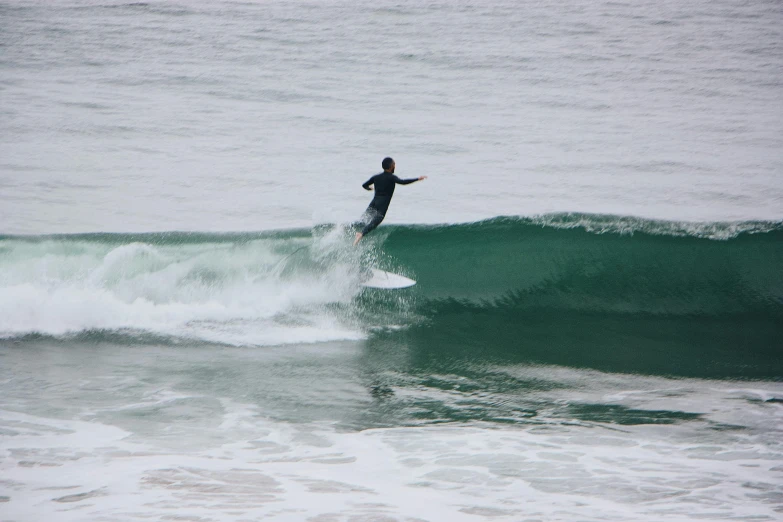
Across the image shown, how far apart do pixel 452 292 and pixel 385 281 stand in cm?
107

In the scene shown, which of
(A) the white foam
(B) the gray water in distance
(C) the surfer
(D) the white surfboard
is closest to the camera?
(A) the white foam

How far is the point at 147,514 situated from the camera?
13.2 ft

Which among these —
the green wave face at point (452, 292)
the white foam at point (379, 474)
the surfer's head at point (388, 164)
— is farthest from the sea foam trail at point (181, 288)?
the white foam at point (379, 474)

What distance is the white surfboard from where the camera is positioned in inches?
339

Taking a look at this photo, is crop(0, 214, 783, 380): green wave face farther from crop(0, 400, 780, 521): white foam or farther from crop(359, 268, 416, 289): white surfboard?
crop(0, 400, 780, 521): white foam

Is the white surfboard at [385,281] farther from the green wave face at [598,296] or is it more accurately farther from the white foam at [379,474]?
the white foam at [379,474]

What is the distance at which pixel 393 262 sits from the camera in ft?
32.9

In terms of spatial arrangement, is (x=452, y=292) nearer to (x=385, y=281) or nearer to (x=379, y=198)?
(x=385, y=281)

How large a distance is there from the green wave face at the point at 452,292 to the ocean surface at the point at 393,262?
2.0 inches

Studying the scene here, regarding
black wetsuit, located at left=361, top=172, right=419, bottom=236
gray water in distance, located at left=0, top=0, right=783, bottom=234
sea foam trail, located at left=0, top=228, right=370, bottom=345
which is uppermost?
gray water in distance, located at left=0, top=0, right=783, bottom=234

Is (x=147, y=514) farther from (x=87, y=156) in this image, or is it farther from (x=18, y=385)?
(x=87, y=156)

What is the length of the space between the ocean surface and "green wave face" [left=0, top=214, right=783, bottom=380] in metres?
0.05

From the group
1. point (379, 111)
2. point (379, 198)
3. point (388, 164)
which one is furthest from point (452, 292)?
point (379, 111)

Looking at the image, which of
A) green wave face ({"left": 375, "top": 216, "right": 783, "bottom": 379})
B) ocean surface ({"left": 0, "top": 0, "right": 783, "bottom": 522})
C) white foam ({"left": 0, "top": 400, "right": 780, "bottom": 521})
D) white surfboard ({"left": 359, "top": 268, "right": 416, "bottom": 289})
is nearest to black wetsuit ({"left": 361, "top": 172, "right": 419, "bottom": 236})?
white surfboard ({"left": 359, "top": 268, "right": 416, "bottom": 289})
